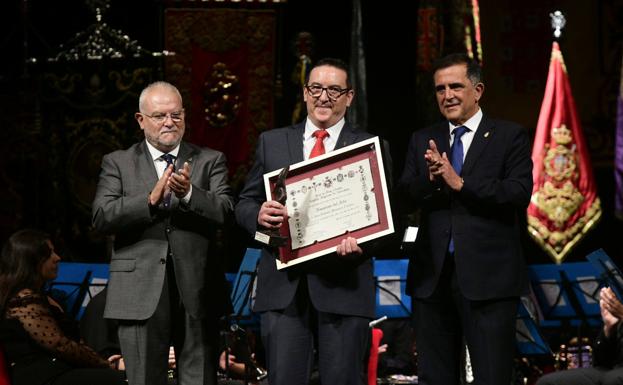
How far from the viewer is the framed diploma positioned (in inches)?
147

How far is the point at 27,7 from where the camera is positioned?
8.45 meters

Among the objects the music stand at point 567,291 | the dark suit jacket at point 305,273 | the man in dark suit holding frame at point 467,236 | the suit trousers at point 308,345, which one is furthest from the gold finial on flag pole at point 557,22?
the suit trousers at point 308,345

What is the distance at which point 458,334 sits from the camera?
3.93 meters

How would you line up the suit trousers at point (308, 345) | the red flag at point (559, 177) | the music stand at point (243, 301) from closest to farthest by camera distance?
the suit trousers at point (308, 345) → the music stand at point (243, 301) → the red flag at point (559, 177)

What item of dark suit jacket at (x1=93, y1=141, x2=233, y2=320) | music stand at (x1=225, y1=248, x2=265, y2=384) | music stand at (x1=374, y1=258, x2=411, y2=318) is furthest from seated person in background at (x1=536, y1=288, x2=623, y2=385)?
dark suit jacket at (x1=93, y1=141, x2=233, y2=320)

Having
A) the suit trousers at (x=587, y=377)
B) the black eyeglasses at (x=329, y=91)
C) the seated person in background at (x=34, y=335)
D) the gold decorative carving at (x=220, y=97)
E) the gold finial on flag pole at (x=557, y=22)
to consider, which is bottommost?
the suit trousers at (x=587, y=377)

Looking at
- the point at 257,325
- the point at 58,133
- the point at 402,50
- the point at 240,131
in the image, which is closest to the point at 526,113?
the point at 402,50

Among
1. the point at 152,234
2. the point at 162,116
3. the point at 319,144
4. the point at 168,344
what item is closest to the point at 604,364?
the point at 319,144

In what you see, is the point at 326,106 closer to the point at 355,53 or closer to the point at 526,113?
the point at 355,53

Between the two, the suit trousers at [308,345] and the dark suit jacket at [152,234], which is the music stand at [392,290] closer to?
the dark suit jacket at [152,234]

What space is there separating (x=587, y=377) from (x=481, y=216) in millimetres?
2003

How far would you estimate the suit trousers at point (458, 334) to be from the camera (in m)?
3.78

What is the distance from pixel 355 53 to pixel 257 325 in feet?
7.72

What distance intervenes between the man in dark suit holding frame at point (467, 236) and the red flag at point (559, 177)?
12.9 feet
